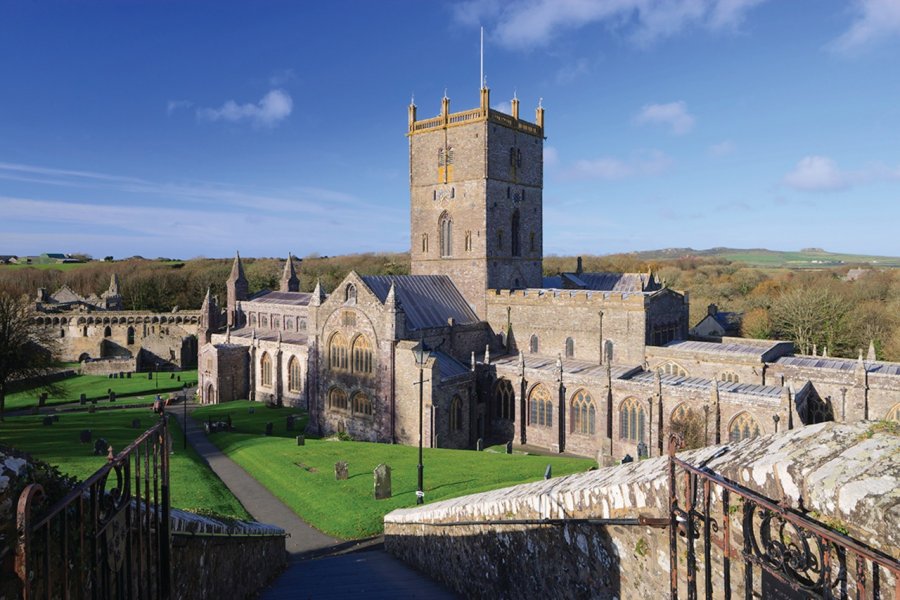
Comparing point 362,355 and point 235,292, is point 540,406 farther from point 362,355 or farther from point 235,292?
point 235,292

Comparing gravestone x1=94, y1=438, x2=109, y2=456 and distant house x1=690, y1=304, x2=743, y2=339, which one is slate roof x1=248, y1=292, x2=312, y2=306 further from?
distant house x1=690, y1=304, x2=743, y2=339

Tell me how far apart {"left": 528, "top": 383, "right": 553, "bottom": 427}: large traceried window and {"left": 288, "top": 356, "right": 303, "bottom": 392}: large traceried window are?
64.8 feet

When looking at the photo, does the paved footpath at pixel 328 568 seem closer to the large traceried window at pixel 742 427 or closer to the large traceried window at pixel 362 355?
the large traceried window at pixel 362 355

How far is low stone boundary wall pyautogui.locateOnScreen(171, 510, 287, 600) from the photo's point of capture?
7754 mm

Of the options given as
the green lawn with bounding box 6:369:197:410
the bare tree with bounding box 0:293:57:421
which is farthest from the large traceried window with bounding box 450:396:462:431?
the bare tree with bounding box 0:293:57:421

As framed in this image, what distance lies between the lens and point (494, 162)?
37.8 meters

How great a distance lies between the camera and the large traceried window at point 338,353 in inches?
1368

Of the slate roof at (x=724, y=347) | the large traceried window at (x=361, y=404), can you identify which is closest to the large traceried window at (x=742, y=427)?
the slate roof at (x=724, y=347)

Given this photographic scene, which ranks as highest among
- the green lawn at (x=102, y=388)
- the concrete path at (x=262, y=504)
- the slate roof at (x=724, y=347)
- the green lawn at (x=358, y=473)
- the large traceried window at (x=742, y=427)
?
the slate roof at (x=724, y=347)

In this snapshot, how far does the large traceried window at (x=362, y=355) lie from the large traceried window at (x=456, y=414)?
5173 mm

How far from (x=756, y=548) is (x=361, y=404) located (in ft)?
103

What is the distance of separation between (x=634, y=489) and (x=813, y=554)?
167cm

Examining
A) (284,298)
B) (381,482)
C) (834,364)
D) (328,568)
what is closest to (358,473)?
(381,482)

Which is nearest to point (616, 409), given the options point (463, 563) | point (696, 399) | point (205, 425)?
point (696, 399)
